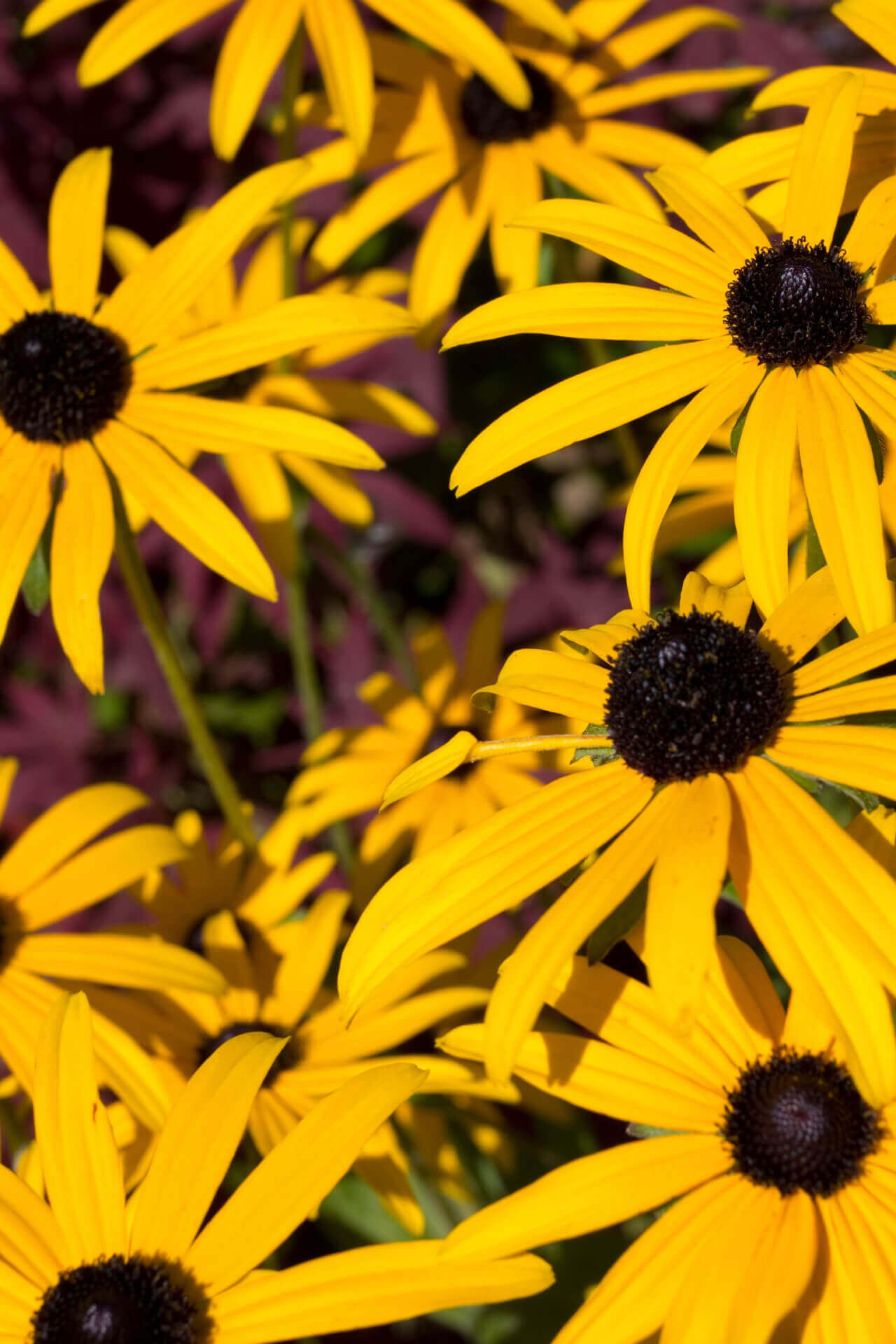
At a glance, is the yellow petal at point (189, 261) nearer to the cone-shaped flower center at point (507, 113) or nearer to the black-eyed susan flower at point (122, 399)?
the black-eyed susan flower at point (122, 399)

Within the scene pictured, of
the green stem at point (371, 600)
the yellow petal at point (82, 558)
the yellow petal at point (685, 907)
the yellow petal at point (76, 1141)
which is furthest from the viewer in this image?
the green stem at point (371, 600)

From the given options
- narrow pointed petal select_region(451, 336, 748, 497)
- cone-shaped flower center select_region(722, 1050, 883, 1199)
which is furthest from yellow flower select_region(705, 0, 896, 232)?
cone-shaped flower center select_region(722, 1050, 883, 1199)

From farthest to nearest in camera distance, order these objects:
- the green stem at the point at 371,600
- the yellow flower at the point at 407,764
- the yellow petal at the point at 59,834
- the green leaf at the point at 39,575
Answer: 1. the green stem at the point at 371,600
2. the yellow flower at the point at 407,764
3. the yellow petal at the point at 59,834
4. the green leaf at the point at 39,575

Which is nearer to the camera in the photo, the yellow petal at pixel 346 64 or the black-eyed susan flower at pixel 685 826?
the black-eyed susan flower at pixel 685 826

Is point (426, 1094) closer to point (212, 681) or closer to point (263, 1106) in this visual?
point (263, 1106)

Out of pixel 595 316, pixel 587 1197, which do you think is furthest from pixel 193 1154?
pixel 595 316

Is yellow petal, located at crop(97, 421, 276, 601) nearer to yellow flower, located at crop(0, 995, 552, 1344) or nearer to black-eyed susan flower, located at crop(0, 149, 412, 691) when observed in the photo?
black-eyed susan flower, located at crop(0, 149, 412, 691)

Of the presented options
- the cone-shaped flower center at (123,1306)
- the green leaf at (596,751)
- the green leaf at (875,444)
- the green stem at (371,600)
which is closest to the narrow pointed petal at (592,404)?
the green leaf at (875,444)
